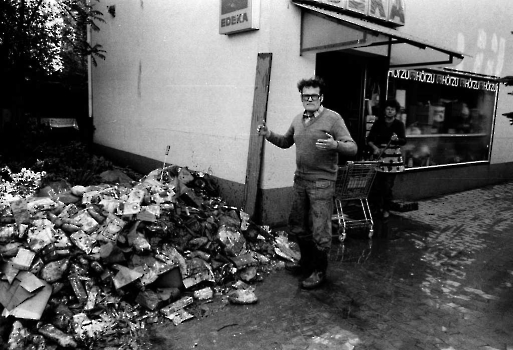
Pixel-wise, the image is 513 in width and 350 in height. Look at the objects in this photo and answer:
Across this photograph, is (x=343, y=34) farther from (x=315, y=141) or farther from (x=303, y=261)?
(x=303, y=261)

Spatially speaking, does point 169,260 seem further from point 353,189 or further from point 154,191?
point 353,189

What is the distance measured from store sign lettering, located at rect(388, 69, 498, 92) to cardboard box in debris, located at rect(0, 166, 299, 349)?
16.2 feet

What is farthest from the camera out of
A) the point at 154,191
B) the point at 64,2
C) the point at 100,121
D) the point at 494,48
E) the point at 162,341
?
the point at 100,121

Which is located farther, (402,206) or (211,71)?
(402,206)

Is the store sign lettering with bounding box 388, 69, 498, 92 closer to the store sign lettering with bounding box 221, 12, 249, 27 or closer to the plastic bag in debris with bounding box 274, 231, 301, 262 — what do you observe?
the store sign lettering with bounding box 221, 12, 249, 27

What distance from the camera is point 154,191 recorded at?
549 centimetres

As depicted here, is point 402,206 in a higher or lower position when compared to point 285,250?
higher

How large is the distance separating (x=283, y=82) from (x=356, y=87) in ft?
7.47

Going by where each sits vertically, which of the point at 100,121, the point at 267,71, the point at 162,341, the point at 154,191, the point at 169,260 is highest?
the point at 267,71

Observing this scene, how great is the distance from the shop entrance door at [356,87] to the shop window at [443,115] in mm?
448

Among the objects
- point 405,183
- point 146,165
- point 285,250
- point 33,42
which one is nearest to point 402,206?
point 405,183

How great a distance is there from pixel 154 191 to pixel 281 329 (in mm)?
2622

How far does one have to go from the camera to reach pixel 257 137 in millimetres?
6137

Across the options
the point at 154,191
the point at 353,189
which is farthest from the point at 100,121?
the point at 353,189
